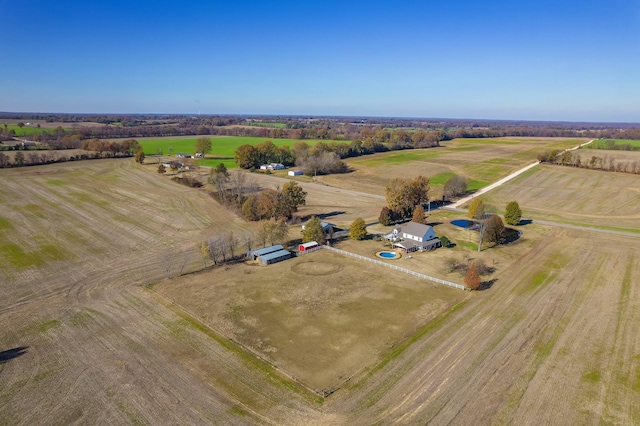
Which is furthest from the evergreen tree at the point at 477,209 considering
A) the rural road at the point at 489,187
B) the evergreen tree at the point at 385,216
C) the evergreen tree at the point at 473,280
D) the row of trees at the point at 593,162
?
the row of trees at the point at 593,162

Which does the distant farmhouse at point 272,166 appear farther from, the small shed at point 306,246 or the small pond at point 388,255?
the small pond at point 388,255

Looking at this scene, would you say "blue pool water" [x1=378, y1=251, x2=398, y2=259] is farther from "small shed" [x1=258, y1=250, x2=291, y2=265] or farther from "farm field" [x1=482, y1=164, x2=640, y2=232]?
"farm field" [x1=482, y1=164, x2=640, y2=232]

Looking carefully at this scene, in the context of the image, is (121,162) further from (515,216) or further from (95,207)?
(515,216)

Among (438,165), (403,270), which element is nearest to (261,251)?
(403,270)

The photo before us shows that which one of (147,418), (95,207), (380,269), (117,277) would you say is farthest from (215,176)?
(147,418)

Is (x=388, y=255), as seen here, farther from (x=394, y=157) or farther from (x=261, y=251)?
(x=394, y=157)

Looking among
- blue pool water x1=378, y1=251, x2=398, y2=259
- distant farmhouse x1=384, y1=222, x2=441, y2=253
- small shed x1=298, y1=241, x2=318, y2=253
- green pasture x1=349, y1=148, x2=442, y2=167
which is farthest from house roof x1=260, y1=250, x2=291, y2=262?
green pasture x1=349, y1=148, x2=442, y2=167
